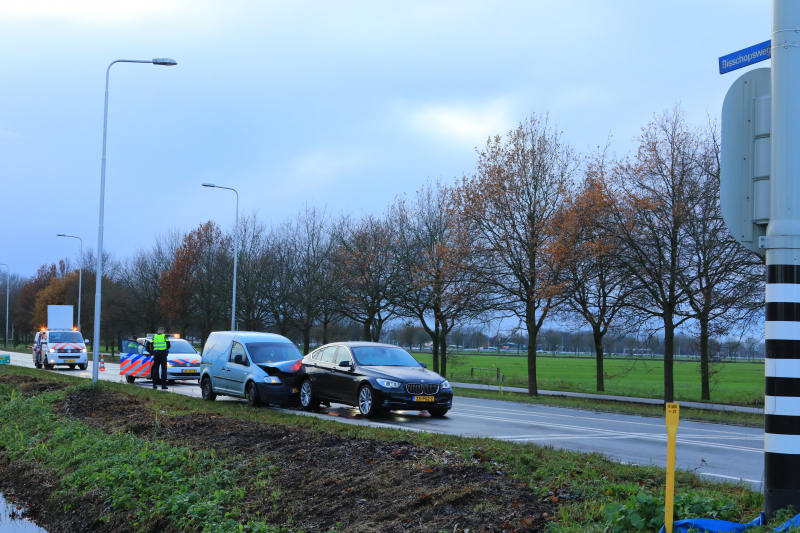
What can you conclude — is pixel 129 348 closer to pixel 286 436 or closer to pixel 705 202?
pixel 286 436

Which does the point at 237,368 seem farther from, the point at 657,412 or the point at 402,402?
the point at 657,412

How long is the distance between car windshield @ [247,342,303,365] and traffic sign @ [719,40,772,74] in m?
14.8

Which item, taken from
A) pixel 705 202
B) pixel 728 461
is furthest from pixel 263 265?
pixel 728 461

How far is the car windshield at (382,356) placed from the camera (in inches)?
667

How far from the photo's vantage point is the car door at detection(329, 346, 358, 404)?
16.4 metres

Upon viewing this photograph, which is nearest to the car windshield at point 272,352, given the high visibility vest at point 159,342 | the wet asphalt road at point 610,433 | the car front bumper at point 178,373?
the wet asphalt road at point 610,433

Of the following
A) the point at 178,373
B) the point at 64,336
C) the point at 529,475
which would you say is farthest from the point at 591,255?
the point at 64,336

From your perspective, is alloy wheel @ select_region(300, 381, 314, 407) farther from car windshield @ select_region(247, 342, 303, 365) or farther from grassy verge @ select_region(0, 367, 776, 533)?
grassy verge @ select_region(0, 367, 776, 533)

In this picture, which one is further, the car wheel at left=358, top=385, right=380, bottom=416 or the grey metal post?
the car wheel at left=358, top=385, right=380, bottom=416

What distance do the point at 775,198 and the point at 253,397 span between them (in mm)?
14688

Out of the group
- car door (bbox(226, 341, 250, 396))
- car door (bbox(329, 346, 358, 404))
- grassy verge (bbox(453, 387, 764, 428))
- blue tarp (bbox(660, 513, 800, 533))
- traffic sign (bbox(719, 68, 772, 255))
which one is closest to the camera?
blue tarp (bbox(660, 513, 800, 533))

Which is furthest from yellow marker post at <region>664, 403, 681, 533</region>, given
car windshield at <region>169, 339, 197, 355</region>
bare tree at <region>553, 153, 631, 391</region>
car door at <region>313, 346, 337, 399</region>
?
car windshield at <region>169, 339, 197, 355</region>

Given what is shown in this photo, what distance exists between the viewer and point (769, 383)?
15.9ft

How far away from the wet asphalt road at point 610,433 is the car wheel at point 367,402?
0.24m
